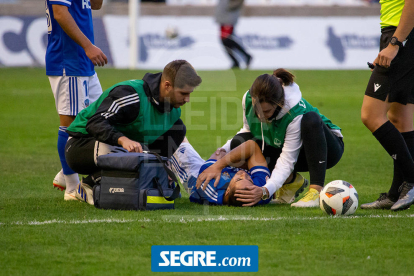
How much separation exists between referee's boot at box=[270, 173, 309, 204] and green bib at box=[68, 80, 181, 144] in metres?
1.08

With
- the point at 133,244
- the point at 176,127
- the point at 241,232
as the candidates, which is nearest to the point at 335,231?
the point at 241,232

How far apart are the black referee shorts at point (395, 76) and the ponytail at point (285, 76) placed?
A: 63 cm

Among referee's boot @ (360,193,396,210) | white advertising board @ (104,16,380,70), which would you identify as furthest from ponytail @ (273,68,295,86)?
white advertising board @ (104,16,380,70)

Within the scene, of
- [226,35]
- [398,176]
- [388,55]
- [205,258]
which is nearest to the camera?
[205,258]

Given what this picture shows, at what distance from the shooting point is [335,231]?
13.0 feet

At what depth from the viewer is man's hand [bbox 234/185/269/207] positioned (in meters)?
4.69

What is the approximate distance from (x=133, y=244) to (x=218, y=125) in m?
6.93

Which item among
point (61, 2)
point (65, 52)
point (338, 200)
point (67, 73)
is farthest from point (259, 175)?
point (61, 2)

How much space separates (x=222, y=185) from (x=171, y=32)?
15.7 meters

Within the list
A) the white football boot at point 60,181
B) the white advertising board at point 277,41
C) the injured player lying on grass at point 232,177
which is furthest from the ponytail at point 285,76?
the white advertising board at point 277,41

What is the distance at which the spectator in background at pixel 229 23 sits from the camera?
770 inches

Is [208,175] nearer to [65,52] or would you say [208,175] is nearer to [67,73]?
[67,73]

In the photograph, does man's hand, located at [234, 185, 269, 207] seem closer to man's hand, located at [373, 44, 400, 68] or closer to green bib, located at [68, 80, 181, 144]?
green bib, located at [68, 80, 181, 144]

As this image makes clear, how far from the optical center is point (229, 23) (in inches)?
774
